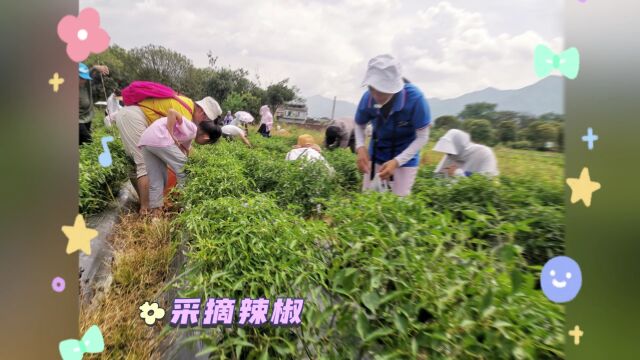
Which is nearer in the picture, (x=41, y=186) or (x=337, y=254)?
(x=41, y=186)

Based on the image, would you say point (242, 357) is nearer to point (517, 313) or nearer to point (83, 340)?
point (83, 340)

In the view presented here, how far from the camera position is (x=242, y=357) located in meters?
1.36

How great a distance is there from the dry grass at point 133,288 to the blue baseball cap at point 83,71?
3.05ft

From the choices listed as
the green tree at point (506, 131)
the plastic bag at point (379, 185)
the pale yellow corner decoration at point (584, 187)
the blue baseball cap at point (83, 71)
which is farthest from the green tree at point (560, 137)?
the blue baseball cap at point (83, 71)

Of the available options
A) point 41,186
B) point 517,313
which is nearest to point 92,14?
point 41,186

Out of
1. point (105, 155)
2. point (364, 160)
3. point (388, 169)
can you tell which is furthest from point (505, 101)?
point (105, 155)

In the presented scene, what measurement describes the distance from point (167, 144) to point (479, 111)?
1752 mm

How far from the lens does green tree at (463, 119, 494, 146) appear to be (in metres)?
1.82

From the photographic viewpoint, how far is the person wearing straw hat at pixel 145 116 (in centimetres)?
205

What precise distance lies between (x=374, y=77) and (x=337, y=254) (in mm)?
862

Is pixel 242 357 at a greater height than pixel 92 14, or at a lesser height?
lesser

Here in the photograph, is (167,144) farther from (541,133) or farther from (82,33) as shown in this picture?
(541,133)

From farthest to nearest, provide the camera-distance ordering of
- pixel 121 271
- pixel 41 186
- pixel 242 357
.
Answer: pixel 121 271
pixel 41 186
pixel 242 357

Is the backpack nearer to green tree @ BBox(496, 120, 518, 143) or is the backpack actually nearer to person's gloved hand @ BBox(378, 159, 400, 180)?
person's gloved hand @ BBox(378, 159, 400, 180)
